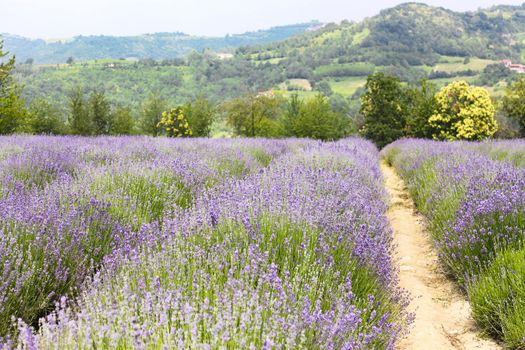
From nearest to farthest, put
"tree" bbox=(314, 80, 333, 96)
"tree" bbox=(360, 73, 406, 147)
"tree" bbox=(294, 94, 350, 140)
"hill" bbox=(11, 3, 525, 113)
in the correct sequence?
"tree" bbox=(360, 73, 406, 147)
"tree" bbox=(294, 94, 350, 140)
"hill" bbox=(11, 3, 525, 113)
"tree" bbox=(314, 80, 333, 96)

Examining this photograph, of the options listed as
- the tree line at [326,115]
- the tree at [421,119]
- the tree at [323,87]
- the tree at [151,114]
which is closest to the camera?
the tree line at [326,115]

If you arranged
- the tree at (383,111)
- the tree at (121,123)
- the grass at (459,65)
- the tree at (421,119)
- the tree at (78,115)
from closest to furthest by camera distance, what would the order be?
the tree at (421,119)
the tree at (78,115)
the tree at (383,111)
the tree at (121,123)
the grass at (459,65)

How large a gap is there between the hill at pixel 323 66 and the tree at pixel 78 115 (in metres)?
59.3

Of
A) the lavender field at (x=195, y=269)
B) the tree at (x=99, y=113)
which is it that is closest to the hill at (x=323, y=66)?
the tree at (x=99, y=113)

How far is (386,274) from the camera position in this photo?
9.64 feet

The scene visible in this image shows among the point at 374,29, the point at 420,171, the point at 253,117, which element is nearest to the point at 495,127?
the point at 420,171

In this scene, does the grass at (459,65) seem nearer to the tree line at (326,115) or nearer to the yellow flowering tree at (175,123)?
the tree line at (326,115)

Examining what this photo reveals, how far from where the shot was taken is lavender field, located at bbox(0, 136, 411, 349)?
1.67m

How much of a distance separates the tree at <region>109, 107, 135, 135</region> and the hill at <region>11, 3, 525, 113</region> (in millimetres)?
54383

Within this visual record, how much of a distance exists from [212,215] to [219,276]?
101 cm

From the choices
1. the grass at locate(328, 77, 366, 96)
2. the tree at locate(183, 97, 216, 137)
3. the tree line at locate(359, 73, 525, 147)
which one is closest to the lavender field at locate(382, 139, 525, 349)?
the tree line at locate(359, 73, 525, 147)

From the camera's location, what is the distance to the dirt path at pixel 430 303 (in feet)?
10.2

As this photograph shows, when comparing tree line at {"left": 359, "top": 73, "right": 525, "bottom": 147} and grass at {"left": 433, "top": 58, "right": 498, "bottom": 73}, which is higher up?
grass at {"left": 433, "top": 58, "right": 498, "bottom": 73}

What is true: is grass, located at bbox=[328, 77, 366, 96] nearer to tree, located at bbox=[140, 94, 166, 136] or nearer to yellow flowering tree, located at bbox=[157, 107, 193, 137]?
tree, located at bbox=[140, 94, 166, 136]
